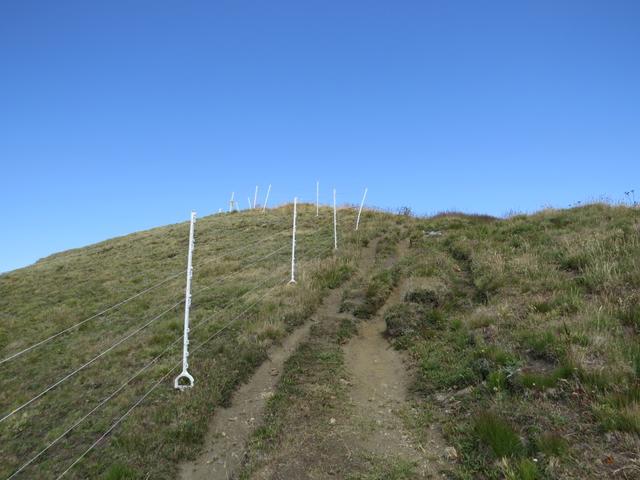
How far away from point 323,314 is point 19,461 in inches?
260

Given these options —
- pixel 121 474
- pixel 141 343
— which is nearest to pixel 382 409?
pixel 121 474

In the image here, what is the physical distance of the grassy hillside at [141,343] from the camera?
6.82 meters

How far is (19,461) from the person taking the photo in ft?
23.5

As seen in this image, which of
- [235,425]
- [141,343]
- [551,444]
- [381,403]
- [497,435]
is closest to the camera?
[551,444]

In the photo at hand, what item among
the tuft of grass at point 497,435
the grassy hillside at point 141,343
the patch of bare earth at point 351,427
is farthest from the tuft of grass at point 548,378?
the grassy hillside at point 141,343

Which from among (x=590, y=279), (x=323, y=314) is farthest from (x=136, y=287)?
(x=590, y=279)

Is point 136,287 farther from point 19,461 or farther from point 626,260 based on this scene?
point 626,260

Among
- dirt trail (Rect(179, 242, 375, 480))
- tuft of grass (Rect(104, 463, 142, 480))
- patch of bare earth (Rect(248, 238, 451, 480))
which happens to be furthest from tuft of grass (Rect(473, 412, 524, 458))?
tuft of grass (Rect(104, 463, 142, 480))

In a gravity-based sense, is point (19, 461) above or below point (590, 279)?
below

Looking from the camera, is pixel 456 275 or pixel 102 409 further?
pixel 456 275

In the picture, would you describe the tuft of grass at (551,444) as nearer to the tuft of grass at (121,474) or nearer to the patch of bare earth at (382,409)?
the patch of bare earth at (382,409)

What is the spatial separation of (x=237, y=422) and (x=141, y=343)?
188 inches

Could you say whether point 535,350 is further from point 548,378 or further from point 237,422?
point 237,422

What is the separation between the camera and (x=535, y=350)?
23.5 feet
